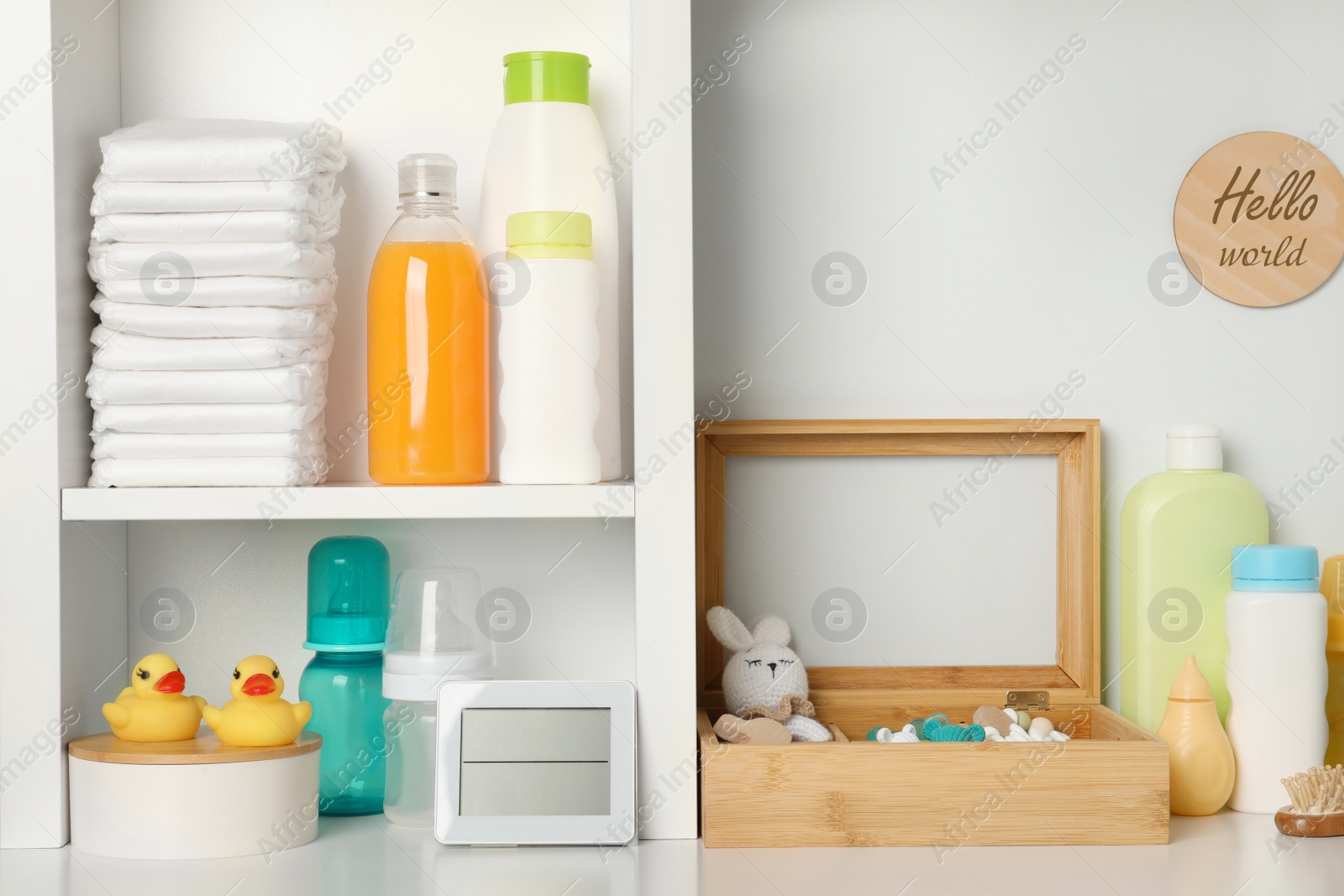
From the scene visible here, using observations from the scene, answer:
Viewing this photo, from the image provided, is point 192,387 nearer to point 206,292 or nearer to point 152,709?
point 206,292

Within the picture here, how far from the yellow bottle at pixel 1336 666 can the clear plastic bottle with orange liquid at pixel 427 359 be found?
0.80 meters

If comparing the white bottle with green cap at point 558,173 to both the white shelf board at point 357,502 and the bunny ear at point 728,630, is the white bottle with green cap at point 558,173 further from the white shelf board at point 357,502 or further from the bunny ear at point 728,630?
the bunny ear at point 728,630

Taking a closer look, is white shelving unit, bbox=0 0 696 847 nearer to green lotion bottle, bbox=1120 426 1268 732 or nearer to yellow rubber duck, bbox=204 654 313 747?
yellow rubber duck, bbox=204 654 313 747

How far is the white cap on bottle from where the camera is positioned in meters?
1.06

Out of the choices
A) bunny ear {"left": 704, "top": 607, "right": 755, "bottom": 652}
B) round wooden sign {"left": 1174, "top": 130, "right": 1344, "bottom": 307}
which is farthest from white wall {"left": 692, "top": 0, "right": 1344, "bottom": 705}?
bunny ear {"left": 704, "top": 607, "right": 755, "bottom": 652}

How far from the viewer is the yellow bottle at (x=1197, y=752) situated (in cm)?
97

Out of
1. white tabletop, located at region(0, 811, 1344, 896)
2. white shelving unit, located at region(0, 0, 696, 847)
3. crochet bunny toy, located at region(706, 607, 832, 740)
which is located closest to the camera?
white tabletop, located at region(0, 811, 1344, 896)

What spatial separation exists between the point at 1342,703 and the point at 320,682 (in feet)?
3.13

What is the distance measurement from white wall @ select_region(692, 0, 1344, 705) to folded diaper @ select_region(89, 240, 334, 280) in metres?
0.40

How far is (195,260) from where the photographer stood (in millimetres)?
926

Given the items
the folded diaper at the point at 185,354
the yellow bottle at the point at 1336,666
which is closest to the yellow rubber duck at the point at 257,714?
the folded diaper at the point at 185,354

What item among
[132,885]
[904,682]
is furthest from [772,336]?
[132,885]

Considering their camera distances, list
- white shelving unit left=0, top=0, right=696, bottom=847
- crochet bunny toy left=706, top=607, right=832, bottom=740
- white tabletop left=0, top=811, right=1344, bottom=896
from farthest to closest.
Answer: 1. crochet bunny toy left=706, top=607, right=832, bottom=740
2. white shelving unit left=0, top=0, right=696, bottom=847
3. white tabletop left=0, top=811, right=1344, bottom=896

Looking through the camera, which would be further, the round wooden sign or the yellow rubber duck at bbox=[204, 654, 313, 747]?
the round wooden sign
